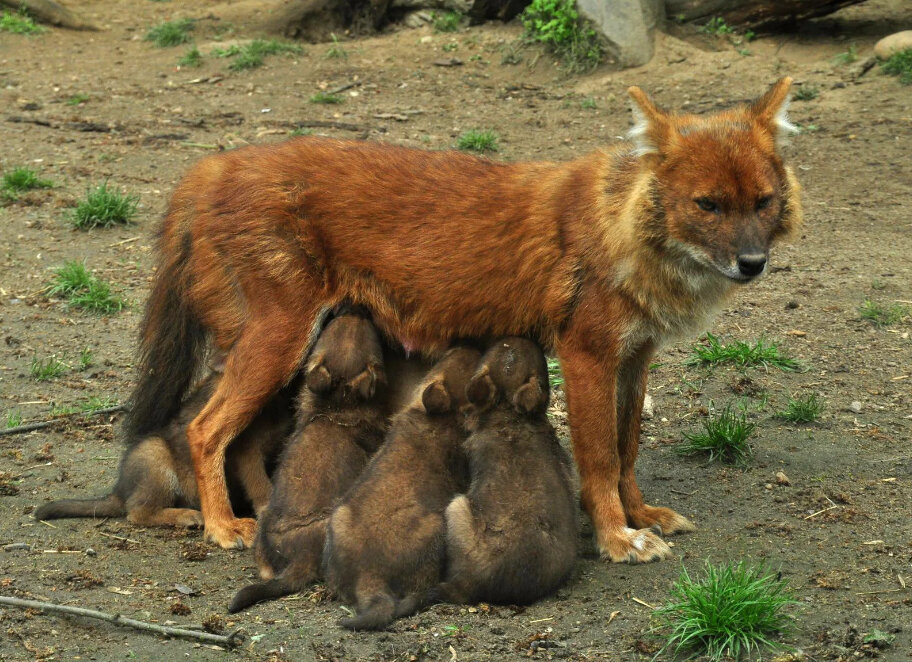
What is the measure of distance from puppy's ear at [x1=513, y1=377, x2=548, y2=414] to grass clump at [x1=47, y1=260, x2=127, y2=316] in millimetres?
4197

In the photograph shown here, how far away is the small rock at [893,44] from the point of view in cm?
1169

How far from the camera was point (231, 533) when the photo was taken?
18.8 ft

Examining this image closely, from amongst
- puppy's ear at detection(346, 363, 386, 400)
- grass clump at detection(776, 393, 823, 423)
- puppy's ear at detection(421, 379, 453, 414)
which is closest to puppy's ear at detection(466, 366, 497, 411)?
puppy's ear at detection(421, 379, 453, 414)

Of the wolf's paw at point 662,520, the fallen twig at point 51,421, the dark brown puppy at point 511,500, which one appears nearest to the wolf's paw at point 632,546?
the wolf's paw at point 662,520

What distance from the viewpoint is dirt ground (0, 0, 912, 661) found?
463 cm

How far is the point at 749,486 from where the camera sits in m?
6.10

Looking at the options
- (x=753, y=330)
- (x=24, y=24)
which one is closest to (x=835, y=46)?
(x=753, y=330)

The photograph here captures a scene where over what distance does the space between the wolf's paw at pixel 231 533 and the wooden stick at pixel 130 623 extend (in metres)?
1.10

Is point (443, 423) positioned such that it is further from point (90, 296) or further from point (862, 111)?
point (862, 111)

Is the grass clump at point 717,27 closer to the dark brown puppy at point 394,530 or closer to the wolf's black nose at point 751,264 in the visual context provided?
the wolf's black nose at point 751,264

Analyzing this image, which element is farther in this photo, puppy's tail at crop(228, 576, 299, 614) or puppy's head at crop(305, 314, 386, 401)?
puppy's head at crop(305, 314, 386, 401)

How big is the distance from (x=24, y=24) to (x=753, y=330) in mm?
12056

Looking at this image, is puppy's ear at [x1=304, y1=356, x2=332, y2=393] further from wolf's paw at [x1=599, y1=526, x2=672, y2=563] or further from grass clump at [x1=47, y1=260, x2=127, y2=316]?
grass clump at [x1=47, y1=260, x2=127, y2=316]

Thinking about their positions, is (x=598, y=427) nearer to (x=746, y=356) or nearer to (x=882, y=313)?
(x=746, y=356)
